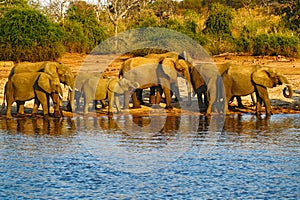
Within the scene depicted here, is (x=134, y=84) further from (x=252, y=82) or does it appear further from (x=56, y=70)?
(x=252, y=82)

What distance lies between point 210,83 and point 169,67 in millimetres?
1326

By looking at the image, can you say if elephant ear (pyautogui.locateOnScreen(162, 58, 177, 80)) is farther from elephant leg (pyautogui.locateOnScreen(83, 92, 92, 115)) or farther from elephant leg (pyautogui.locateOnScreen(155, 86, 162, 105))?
elephant leg (pyautogui.locateOnScreen(83, 92, 92, 115))

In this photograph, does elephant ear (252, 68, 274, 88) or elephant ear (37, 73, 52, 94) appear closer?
elephant ear (37, 73, 52, 94)

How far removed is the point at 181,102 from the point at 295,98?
2951mm

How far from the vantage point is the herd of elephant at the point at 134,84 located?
672 inches

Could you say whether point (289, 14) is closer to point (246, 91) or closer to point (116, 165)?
point (246, 91)

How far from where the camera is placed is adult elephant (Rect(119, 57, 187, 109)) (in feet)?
60.4

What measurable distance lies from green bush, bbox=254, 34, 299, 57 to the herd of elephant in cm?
1191

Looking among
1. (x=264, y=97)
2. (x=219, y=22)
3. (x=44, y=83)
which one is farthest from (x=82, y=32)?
(x=264, y=97)

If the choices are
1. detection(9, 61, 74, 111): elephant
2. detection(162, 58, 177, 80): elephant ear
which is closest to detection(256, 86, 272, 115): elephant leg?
detection(162, 58, 177, 80): elephant ear

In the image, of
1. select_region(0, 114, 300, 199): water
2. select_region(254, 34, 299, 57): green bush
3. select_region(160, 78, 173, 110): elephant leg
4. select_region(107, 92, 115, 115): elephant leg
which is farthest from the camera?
select_region(254, 34, 299, 57): green bush

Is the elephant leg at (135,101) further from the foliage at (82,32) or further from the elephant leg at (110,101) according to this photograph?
the foliage at (82,32)

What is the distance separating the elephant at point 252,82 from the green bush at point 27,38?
489 inches

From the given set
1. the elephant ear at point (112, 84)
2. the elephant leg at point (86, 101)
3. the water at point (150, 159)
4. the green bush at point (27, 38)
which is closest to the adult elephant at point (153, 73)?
the elephant ear at point (112, 84)
